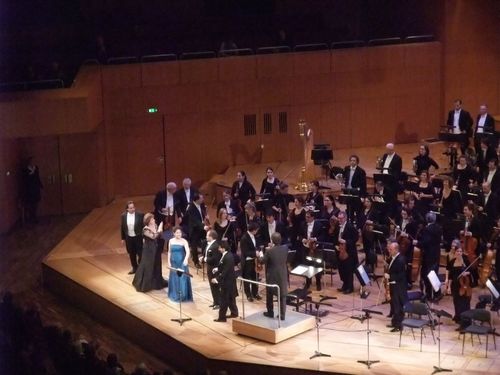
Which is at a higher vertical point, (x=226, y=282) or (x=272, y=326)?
(x=226, y=282)

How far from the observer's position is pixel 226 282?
45.9 ft

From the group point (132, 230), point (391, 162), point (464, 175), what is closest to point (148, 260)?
point (132, 230)

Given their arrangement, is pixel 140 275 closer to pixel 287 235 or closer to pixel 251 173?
pixel 287 235

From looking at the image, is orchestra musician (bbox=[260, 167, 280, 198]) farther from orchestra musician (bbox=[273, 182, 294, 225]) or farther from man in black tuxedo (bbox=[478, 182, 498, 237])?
man in black tuxedo (bbox=[478, 182, 498, 237])

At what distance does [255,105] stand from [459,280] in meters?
9.03

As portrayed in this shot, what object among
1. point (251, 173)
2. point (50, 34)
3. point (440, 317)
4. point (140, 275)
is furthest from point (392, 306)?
point (50, 34)

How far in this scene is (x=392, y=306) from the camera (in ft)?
44.4

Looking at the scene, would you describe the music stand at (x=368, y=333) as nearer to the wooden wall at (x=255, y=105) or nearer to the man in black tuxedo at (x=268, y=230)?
the man in black tuxedo at (x=268, y=230)

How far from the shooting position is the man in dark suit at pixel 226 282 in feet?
45.5

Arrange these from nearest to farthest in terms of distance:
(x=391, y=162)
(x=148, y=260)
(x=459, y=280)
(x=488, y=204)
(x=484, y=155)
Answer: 1. (x=459, y=280)
2. (x=148, y=260)
3. (x=488, y=204)
4. (x=391, y=162)
5. (x=484, y=155)

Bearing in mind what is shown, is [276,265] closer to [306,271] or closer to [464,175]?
[306,271]

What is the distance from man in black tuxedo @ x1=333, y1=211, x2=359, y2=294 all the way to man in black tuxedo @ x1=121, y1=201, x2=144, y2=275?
2917 millimetres

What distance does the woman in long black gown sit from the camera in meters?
15.1

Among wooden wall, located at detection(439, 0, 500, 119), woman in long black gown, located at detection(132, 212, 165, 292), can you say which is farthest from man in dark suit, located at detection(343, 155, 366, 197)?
wooden wall, located at detection(439, 0, 500, 119)
